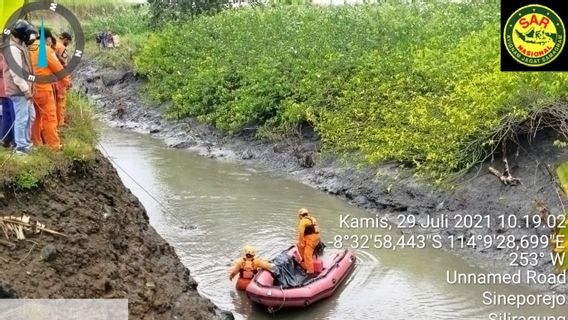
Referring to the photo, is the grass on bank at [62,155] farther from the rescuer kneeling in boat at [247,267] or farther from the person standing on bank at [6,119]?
the rescuer kneeling in boat at [247,267]

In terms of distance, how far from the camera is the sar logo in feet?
27.3

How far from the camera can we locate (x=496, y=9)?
52.4 feet

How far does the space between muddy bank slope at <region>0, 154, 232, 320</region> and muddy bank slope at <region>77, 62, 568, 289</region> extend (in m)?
4.44

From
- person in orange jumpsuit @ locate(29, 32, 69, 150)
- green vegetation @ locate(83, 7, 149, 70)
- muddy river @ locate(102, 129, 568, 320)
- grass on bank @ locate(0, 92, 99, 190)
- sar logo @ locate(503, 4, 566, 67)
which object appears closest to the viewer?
grass on bank @ locate(0, 92, 99, 190)

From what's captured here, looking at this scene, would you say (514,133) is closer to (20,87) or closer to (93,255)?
(93,255)

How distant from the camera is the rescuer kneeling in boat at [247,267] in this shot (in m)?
9.18

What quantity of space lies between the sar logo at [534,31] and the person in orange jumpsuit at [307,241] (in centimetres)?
350

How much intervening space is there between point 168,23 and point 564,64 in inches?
696

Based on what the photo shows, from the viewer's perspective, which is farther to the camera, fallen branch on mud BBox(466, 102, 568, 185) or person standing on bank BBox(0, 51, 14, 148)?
fallen branch on mud BBox(466, 102, 568, 185)

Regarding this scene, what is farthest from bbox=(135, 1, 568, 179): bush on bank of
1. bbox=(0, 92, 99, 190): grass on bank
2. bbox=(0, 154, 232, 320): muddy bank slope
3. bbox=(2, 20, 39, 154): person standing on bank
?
bbox=(2, 20, 39, 154): person standing on bank

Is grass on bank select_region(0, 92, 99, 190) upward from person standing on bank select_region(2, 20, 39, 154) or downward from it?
downward

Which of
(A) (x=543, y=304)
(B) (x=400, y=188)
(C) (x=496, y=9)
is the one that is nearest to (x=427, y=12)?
(C) (x=496, y=9)

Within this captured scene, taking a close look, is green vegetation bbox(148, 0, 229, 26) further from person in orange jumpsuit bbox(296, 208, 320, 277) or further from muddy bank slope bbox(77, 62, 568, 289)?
person in orange jumpsuit bbox(296, 208, 320, 277)

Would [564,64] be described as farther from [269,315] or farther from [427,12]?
[427,12]
